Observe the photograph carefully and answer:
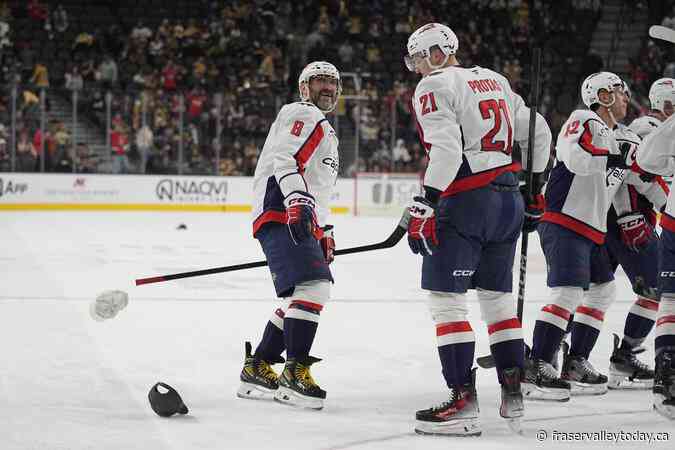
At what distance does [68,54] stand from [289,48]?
453 cm

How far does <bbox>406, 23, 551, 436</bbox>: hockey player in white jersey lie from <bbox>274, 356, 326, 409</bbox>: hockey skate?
1.58 feet

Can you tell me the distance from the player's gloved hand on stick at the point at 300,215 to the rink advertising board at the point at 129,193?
14.0m

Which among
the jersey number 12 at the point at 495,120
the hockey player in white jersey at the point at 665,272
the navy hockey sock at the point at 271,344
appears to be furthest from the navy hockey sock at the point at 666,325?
the navy hockey sock at the point at 271,344

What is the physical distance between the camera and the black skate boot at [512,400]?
12.8 ft

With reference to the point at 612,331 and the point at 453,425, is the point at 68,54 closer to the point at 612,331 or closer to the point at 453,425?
the point at 612,331

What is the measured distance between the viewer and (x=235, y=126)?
18.7 m

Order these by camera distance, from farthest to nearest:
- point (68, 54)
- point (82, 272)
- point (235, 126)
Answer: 1. point (68, 54)
2. point (235, 126)
3. point (82, 272)

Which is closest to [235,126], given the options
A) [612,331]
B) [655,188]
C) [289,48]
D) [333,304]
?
[289,48]

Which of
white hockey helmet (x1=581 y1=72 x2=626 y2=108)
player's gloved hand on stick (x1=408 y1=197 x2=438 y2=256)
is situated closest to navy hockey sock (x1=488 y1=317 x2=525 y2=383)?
player's gloved hand on stick (x1=408 y1=197 x2=438 y2=256)

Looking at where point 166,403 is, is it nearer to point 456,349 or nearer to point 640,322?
point 456,349

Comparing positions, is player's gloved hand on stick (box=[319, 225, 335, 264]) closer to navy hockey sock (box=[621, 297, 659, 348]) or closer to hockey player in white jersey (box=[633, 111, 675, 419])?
hockey player in white jersey (box=[633, 111, 675, 419])

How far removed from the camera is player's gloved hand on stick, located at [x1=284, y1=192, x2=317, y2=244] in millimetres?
4195

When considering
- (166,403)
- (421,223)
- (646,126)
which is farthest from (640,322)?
(166,403)

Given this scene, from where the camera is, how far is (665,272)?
14.2 ft
